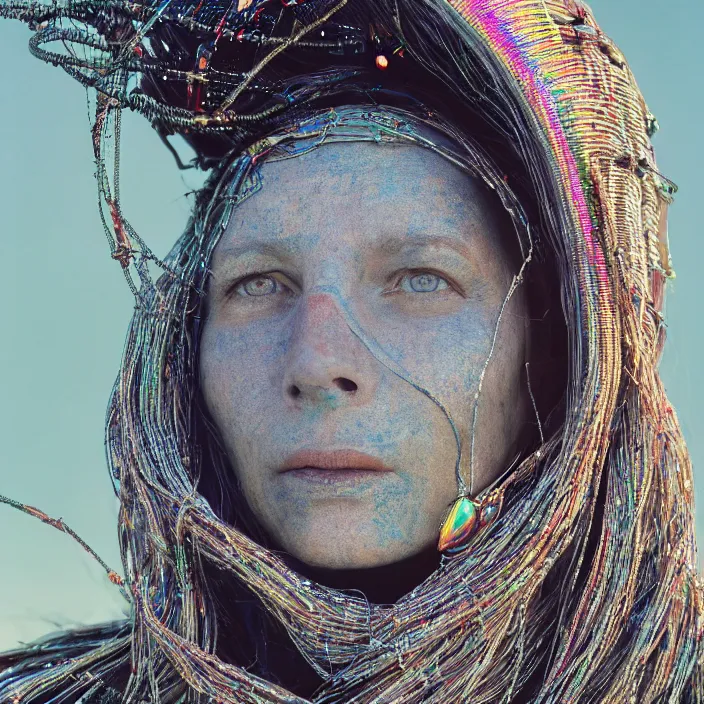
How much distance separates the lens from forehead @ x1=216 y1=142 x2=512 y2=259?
168 centimetres

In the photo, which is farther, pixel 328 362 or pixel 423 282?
pixel 423 282

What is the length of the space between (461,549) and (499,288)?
1.39 ft

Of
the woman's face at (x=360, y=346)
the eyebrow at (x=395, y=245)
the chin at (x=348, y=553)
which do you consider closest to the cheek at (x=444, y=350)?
the woman's face at (x=360, y=346)

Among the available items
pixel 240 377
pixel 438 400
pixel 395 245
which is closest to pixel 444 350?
pixel 438 400

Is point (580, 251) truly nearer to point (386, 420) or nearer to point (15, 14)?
point (386, 420)

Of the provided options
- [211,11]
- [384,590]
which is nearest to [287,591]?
[384,590]

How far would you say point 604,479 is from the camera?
1622 millimetres

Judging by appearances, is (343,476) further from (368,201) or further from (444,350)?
(368,201)

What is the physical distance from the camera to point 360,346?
1607 mm

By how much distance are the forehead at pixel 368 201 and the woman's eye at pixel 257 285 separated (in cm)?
6

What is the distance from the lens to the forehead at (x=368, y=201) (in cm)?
168

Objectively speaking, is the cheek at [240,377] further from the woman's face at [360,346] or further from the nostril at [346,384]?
the nostril at [346,384]

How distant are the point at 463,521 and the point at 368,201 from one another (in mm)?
520

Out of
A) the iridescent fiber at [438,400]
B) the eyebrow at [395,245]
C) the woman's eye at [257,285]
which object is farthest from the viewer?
the woman's eye at [257,285]
